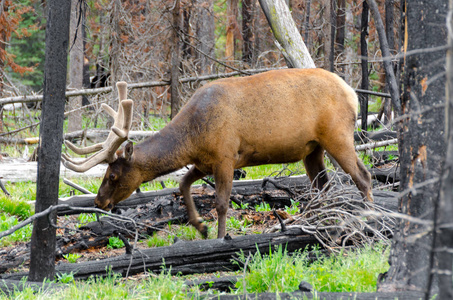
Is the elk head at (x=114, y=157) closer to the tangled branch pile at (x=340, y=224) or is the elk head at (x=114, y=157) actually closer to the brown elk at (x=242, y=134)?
the brown elk at (x=242, y=134)

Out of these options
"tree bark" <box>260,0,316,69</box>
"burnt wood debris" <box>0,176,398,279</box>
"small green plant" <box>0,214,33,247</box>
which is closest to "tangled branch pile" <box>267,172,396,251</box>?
"burnt wood debris" <box>0,176,398,279</box>

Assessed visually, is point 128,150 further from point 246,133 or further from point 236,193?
point 236,193

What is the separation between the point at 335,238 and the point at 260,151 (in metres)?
1.79

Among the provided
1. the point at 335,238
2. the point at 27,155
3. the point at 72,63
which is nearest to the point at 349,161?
the point at 335,238

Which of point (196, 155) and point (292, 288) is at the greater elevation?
point (196, 155)

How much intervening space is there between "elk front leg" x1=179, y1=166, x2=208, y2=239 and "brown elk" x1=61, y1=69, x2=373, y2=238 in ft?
0.06

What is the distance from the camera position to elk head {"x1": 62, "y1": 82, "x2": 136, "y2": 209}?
22.6 feet

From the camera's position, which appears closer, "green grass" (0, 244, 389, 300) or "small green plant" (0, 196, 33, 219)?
"green grass" (0, 244, 389, 300)

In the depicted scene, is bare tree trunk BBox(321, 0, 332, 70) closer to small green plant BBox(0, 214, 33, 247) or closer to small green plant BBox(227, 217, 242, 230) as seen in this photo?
small green plant BBox(227, 217, 242, 230)

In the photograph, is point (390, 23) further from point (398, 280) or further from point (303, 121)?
point (398, 280)

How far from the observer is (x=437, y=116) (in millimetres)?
4020

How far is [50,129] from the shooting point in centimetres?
489

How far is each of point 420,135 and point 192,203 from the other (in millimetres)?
4173

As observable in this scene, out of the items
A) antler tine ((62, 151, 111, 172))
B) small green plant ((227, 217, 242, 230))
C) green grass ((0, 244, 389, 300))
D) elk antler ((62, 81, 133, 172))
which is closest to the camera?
green grass ((0, 244, 389, 300))
